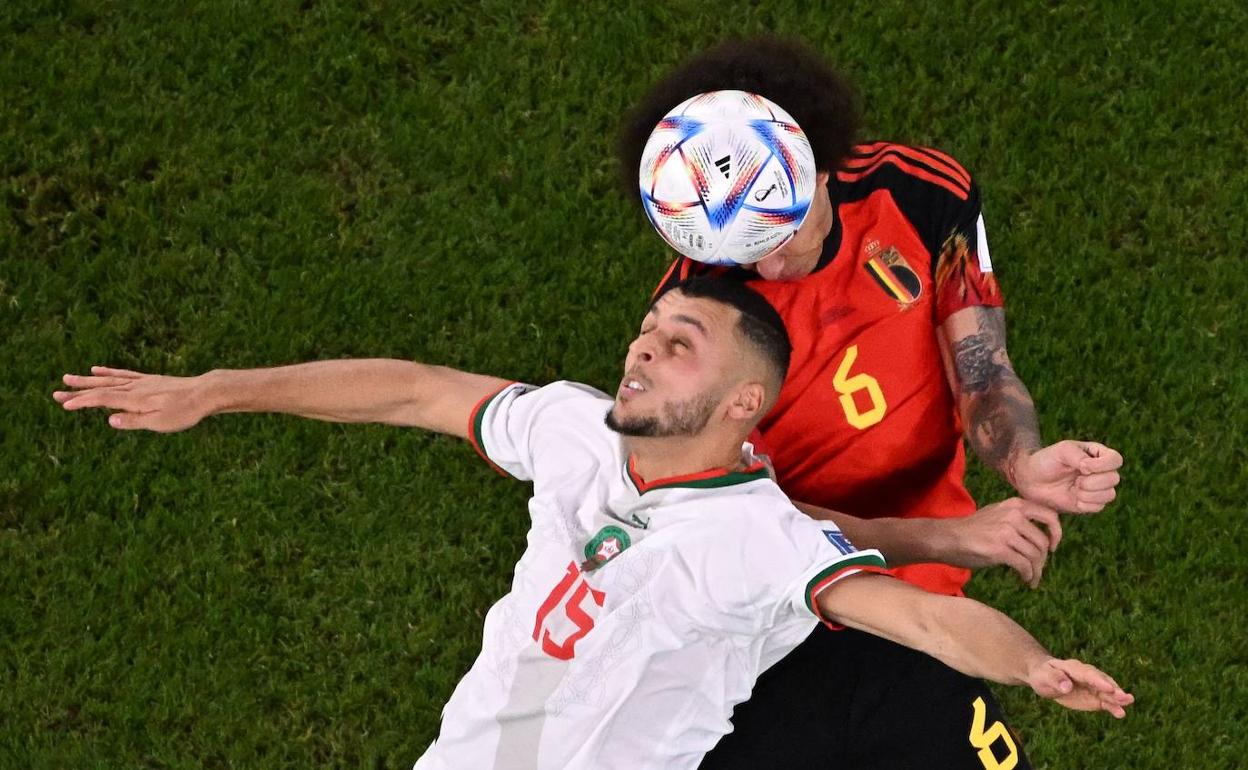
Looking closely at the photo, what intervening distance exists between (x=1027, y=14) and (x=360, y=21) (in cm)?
324

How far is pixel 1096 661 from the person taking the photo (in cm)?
656

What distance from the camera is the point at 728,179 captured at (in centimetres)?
458

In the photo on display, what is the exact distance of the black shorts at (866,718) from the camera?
5098mm

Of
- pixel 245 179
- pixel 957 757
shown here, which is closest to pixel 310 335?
pixel 245 179

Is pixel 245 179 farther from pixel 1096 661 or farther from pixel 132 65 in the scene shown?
pixel 1096 661

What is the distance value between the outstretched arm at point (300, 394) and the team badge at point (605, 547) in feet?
2.25

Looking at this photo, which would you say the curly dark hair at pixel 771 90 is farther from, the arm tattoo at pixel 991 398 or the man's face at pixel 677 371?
the arm tattoo at pixel 991 398

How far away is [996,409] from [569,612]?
1565 millimetres

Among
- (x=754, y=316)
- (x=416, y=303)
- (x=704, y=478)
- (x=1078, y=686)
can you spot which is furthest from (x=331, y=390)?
(x=1078, y=686)

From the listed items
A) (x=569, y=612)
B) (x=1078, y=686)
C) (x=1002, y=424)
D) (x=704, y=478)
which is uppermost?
(x=1078, y=686)

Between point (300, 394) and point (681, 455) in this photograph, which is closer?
point (681, 455)

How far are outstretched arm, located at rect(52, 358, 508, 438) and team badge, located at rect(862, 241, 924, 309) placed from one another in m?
1.39

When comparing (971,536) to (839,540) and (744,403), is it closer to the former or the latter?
(839,540)

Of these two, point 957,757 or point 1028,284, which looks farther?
point 1028,284
